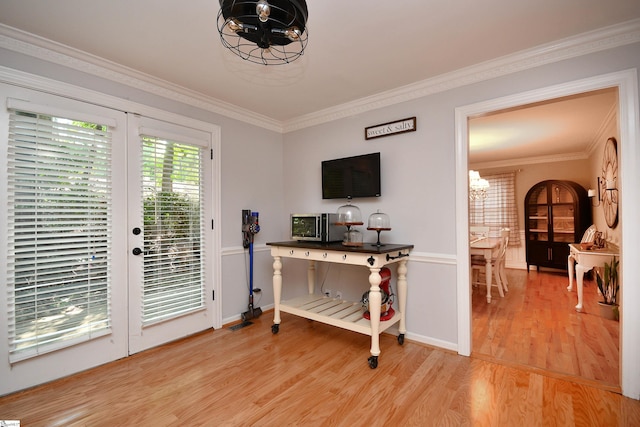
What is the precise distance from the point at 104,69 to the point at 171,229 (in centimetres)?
143

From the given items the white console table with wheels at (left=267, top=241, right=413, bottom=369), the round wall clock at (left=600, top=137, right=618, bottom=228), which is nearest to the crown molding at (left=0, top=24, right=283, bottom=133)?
the white console table with wheels at (left=267, top=241, right=413, bottom=369)

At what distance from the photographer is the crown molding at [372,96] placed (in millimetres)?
2000

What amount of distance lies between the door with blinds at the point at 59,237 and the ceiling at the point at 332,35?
0.57 meters

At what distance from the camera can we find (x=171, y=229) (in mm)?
2818

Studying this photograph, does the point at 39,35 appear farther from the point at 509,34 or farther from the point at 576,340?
the point at 576,340

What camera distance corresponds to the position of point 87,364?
2.31 m

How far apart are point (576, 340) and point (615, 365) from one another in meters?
0.52

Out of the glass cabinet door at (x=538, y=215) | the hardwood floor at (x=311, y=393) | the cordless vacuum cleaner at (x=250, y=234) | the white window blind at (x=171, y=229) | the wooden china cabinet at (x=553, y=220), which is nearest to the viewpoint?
the hardwood floor at (x=311, y=393)

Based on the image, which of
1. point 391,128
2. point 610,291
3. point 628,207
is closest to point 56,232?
point 391,128

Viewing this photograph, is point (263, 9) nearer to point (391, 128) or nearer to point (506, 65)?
point (391, 128)

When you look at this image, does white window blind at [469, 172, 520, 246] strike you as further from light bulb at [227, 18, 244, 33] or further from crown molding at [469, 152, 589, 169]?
light bulb at [227, 18, 244, 33]

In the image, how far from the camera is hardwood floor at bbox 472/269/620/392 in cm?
232

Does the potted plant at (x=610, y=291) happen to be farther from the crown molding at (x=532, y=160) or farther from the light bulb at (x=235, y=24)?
the light bulb at (x=235, y=24)

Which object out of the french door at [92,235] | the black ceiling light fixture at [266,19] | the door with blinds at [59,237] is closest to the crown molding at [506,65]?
the black ceiling light fixture at [266,19]
